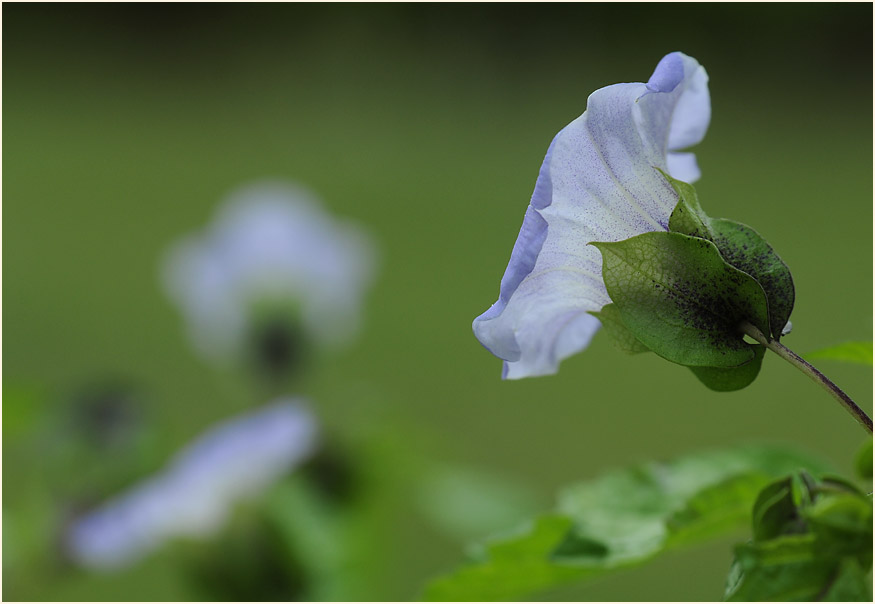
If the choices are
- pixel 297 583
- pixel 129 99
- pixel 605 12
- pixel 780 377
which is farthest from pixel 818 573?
pixel 605 12

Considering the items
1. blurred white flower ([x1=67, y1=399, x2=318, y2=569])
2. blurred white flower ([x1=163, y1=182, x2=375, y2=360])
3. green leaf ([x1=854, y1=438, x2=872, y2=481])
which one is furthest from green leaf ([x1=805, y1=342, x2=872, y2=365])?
blurred white flower ([x1=163, y1=182, x2=375, y2=360])

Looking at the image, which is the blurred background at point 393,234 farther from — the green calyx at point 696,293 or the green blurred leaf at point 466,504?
the green calyx at point 696,293

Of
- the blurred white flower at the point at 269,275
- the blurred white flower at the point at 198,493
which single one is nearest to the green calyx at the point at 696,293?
the blurred white flower at the point at 198,493

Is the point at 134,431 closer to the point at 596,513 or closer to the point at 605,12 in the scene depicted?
the point at 596,513

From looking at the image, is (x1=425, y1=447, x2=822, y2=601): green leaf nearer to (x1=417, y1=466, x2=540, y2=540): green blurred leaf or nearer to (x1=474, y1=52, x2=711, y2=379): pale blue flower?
(x1=474, y1=52, x2=711, y2=379): pale blue flower

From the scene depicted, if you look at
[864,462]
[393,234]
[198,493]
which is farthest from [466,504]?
[393,234]

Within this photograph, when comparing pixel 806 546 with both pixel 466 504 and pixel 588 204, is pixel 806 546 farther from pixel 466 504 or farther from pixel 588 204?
pixel 466 504
